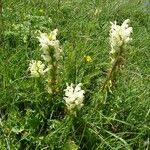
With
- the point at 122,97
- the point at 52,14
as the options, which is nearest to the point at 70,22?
the point at 52,14

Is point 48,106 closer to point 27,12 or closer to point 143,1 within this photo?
point 27,12

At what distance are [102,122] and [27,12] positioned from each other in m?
2.19

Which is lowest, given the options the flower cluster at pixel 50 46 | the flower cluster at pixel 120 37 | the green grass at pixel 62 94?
the green grass at pixel 62 94

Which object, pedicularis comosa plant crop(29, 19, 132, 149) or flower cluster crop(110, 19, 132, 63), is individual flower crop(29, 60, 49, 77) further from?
flower cluster crop(110, 19, 132, 63)

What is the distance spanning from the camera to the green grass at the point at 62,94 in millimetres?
3254

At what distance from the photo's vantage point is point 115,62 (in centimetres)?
325

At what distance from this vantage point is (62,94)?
12.0 ft

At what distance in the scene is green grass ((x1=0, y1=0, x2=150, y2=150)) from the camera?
3.25 m

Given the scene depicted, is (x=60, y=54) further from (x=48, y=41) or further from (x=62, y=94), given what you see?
(x=62, y=94)

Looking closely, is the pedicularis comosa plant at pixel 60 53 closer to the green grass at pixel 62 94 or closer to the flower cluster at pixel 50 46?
the flower cluster at pixel 50 46

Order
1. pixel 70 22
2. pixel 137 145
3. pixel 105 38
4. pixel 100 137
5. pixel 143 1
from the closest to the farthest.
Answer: pixel 100 137 < pixel 137 145 < pixel 105 38 < pixel 70 22 < pixel 143 1

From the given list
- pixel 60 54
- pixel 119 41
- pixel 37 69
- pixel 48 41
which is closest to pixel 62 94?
pixel 37 69

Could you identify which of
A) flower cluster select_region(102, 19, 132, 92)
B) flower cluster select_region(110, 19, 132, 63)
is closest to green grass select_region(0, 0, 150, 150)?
flower cluster select_region(102, 19, 132, 92)

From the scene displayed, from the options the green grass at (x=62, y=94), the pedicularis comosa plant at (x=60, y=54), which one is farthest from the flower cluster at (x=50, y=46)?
the green grass at (x=62, y=94)
